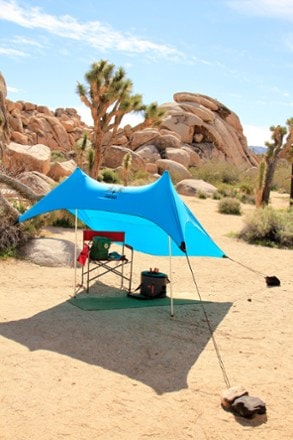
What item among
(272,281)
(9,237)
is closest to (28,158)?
(9,237)

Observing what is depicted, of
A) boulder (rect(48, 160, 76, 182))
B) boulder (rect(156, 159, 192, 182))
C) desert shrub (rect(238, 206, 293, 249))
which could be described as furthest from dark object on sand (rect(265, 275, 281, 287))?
boulder (rect(156, 159, 192, 182))

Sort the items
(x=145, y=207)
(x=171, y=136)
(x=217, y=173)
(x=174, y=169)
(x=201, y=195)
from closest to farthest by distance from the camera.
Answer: (x=145, y=207) → (x=201, y=195) → (x=174, y=169) → (x=217, y=173) → (x=171, y=136)

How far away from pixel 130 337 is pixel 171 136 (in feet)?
112

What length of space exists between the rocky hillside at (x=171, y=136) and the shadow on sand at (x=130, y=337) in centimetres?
2597

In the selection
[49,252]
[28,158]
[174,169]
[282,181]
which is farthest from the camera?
[282,181]

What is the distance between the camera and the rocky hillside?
35.0 metres

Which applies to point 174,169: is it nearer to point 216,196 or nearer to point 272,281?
point 216,196

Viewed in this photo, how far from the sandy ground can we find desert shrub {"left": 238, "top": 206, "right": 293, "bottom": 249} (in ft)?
17.8

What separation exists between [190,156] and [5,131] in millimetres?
19909

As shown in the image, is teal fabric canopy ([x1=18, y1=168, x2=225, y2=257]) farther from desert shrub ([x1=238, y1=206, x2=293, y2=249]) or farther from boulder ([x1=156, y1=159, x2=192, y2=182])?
boulder ([x1=156, y1=159, x2=192, y2=182])

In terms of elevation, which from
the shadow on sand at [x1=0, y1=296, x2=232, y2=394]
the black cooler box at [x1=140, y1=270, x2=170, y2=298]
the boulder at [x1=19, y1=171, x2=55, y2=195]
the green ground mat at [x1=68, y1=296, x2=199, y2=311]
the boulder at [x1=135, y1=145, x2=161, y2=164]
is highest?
the boulder at [x1=135, y1=145, x2=161, y2=164]

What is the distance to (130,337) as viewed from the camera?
5.87 m

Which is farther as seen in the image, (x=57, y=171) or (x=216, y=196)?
(x=216, y=196)

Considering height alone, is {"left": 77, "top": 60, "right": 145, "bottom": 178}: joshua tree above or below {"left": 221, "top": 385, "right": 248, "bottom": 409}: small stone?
above
